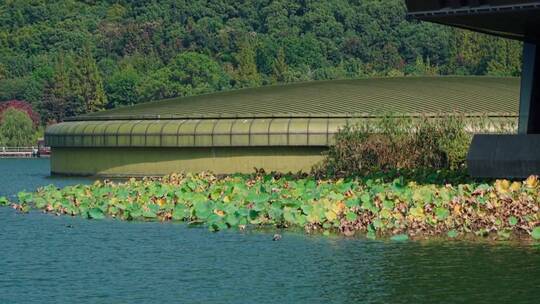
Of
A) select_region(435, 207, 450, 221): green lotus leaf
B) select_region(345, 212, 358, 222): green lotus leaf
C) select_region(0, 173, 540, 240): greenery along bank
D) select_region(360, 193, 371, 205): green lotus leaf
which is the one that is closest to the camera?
select_region(0, 173, 540, 240): greenery along bank

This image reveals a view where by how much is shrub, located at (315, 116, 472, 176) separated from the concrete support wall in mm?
7605

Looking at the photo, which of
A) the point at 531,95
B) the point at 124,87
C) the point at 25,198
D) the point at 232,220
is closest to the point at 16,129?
the point at 124,87

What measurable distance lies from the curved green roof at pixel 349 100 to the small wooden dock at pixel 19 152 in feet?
345

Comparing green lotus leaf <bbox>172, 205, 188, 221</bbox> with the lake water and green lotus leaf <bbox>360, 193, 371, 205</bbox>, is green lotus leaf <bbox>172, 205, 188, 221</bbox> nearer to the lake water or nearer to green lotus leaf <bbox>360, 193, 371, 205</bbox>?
the lake water

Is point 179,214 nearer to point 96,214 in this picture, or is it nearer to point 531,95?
point 96,214

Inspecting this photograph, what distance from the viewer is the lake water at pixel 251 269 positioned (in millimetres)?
26094

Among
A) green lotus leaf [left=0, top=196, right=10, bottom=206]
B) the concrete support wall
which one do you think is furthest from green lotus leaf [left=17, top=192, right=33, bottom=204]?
the concrete support wall

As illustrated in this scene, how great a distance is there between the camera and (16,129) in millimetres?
187125

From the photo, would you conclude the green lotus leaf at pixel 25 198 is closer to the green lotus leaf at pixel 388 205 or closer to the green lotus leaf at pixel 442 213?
the green lotus leaf at pixel 388 205

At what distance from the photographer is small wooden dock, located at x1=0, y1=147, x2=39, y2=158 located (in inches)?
7136

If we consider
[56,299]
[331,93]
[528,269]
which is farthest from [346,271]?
[331,93]

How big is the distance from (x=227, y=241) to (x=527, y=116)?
47.6 ft

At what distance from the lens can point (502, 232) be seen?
112 ft

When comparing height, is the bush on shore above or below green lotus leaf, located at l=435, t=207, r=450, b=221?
below
